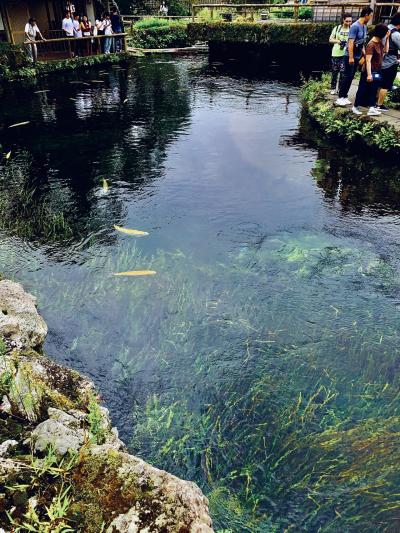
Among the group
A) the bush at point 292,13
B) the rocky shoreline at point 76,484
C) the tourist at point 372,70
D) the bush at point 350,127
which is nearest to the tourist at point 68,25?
the bush at point 292,13

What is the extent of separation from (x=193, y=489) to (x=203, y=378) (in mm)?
2256

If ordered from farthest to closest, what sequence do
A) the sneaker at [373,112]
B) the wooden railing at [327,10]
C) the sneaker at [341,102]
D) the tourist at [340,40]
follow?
the wooden railing at [327,10] → the sneaker at [341,102] → the tourist at [340,40] → the sneaker at [373,112]

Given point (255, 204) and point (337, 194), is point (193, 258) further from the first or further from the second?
point (337, 194)

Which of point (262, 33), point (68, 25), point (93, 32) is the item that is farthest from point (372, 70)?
point (93, 32)

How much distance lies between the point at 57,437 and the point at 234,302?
352cm

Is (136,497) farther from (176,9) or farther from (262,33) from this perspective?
(176,9)

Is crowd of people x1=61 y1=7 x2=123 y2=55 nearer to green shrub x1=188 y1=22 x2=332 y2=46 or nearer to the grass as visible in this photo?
green shrub x1=188 y1=22 x2=332 y2=46

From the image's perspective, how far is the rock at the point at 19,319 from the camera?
4286 millimetres

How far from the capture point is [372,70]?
32.5ft

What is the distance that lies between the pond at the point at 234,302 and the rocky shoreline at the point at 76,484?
4.33 ft

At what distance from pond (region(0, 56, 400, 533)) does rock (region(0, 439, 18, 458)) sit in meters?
1.58

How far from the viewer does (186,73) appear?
2097 cm

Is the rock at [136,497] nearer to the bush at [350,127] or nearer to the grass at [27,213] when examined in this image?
the grass at [27,213]

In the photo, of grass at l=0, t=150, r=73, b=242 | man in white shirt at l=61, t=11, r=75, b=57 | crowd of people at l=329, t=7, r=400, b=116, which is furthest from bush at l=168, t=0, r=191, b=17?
grass at l=0, t=150, r=73, b=242
